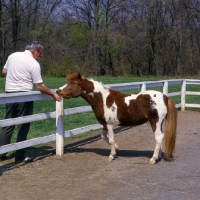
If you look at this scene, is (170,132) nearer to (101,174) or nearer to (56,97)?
(101,174)

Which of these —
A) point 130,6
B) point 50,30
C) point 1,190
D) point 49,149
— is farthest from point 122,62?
point 1,190

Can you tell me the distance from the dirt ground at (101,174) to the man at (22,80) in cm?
48

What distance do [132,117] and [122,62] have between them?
35986 mm

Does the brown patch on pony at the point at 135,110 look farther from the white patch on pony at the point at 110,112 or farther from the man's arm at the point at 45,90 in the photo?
the man's arm at the point at 45,90

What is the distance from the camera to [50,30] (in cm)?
4941

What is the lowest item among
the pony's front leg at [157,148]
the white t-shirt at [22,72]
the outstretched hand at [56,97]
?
the pony's front leg at [157,148]

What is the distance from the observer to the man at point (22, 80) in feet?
23.9

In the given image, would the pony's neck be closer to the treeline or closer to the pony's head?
the pony's head

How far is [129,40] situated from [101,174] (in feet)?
122

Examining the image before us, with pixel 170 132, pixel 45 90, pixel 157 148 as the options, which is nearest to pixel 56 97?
pixel 45 90

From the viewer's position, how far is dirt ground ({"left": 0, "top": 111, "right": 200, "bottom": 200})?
18.8ft

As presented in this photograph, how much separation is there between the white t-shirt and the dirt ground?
50.5 inches

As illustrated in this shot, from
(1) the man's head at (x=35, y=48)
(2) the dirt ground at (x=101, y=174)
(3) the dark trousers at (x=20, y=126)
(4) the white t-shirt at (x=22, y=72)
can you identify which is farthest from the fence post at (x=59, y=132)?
(1) the man's head at (x=35, y=48)

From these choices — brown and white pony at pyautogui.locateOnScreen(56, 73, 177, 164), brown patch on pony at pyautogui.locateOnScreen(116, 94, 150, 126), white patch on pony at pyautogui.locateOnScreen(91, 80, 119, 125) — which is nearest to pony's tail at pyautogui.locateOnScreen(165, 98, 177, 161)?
brown and white pony at pyautogui.locateOnScreen(56, 73, 177, 164)
